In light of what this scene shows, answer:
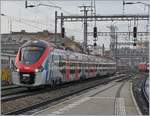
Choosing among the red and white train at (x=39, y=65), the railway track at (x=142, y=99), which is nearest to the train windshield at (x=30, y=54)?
the red and white train at (x=39, y=65)

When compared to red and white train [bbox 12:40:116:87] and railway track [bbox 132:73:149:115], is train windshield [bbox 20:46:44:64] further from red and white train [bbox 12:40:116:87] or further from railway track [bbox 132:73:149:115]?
railway track [bbox 132:73:149:115]

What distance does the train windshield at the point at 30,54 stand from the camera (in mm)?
30967

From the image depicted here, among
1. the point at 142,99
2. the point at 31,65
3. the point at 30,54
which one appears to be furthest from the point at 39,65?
the point at 142,99

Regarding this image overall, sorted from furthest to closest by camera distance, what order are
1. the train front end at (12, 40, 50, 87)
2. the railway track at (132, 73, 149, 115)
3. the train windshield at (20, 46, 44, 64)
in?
the train windshield at (20, 46, 44, 64) → the train front end at (12, 40, 50, 87) → the railway track at (132, 73, 149, 115)

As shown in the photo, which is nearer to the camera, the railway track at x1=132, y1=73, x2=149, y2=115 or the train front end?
the railway track at x1=132, y1=73, x2=149, y2=115

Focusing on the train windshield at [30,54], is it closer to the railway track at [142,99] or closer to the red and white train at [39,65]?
the red and white train at [39,65]

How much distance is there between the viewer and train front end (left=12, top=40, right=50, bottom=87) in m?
30.4

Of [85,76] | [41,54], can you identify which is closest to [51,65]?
[41,54]

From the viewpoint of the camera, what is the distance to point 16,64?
31203mm

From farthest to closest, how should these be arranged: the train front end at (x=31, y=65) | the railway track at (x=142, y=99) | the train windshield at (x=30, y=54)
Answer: the train windshield at (x=30, y=54) → the train front end at (x=31, y=65) → the railway track at (x=142, y=99)

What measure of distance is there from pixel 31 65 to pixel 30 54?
990 mm

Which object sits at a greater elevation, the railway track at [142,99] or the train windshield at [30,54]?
the train windshield at [30,54]

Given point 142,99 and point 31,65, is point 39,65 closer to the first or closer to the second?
point 31,65

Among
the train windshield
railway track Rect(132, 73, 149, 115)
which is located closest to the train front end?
the train windshield
